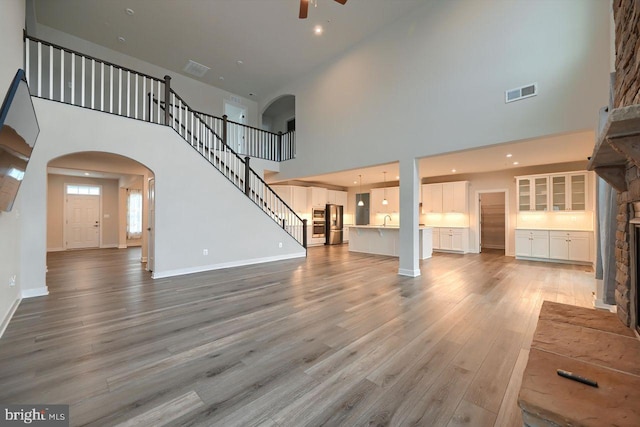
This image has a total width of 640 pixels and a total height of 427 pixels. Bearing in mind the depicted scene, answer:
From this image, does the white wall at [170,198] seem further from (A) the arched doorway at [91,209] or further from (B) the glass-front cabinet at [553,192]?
(B) the glass-front cabinet at [553,192]

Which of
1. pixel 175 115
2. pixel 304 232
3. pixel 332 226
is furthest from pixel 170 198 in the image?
pixel 332 226

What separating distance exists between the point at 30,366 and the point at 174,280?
2751 millimetres

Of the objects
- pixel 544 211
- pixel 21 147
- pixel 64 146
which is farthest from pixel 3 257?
pixel 544 211

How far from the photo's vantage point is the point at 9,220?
2.96 metres

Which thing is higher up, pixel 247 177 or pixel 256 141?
pixel 256 141

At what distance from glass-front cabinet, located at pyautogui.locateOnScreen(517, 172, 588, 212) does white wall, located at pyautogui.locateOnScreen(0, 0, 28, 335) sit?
1010 centimetres

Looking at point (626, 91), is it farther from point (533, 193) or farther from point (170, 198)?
point (533, 193)

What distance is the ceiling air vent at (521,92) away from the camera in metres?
3.87

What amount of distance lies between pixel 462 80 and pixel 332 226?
7.10 m

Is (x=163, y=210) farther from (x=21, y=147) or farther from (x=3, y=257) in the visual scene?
(x=21, y=147)

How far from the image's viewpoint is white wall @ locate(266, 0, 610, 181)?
11.7ft

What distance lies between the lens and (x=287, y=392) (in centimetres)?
173

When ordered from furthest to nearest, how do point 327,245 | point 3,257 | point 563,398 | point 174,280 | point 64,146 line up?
1. point 327,245
2. point 174,280
3. point 64,146
4. point 3,257
5. point 563,398

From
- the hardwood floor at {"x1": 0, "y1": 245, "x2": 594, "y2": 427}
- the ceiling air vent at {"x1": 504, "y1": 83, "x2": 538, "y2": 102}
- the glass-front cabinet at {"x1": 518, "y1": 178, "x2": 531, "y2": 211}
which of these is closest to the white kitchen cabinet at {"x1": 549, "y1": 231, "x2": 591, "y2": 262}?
the glass-front cabinet at {"x1": 518, "y1": 178, "x2": 531, "y2": 211}
